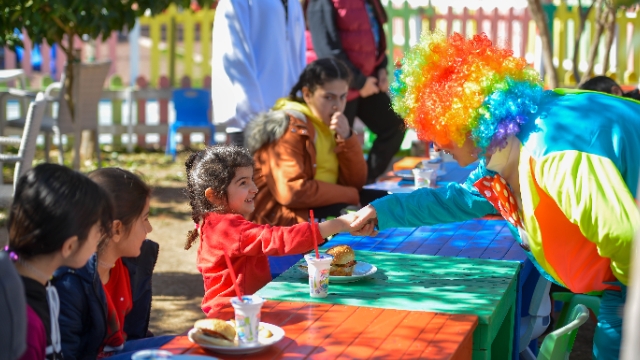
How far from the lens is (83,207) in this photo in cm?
247

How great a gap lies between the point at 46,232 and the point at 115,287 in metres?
0.78

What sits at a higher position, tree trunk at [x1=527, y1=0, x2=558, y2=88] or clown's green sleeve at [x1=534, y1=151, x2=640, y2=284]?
tree trunk at [x1=527, y1=0, x2=558, y2=88]

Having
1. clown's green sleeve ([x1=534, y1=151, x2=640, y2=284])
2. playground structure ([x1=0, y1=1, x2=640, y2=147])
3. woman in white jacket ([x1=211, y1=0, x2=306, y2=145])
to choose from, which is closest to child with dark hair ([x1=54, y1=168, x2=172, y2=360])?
clown's green sleeve ([x1=534, y1=151, x2=640, y2=284])

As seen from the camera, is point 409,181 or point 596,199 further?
point 409,181

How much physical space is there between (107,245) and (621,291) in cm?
174

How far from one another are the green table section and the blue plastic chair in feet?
27.3

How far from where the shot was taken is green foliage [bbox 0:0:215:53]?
748cm

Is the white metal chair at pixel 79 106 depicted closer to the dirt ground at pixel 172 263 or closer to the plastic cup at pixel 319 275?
the dirt ground at pixel 172 263

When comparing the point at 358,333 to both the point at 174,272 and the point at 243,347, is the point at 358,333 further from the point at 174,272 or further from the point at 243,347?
the point at 174,272

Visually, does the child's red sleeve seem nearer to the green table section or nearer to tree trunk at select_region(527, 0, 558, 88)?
the green table section

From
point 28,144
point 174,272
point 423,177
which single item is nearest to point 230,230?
point 423,177

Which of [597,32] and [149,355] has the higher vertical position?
[597,32]

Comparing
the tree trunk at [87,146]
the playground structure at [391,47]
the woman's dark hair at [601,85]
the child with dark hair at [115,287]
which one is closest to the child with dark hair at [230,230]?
the child with dark hair at [115,287]

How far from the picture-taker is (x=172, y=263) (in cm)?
682
